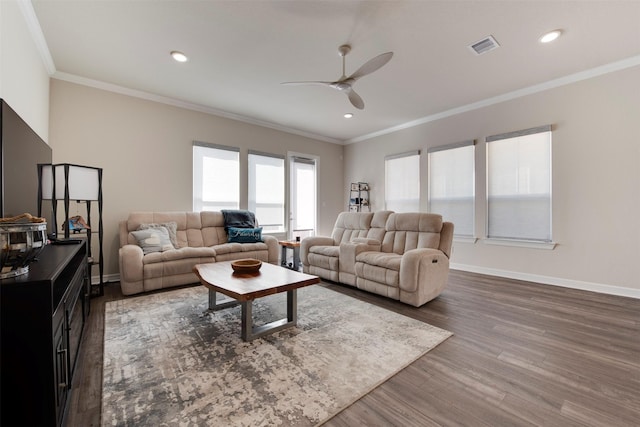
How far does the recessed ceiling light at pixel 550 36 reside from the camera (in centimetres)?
264

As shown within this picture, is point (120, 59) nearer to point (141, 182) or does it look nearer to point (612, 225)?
point (141, 182)

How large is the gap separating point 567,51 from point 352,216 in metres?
3.22

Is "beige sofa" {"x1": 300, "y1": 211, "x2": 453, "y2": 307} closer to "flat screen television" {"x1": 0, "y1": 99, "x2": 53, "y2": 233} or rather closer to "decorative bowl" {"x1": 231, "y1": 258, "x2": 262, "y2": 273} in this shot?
"decorative bowl" {"x1": 231, "y1": 258, "x2": 262, "y2": 273}

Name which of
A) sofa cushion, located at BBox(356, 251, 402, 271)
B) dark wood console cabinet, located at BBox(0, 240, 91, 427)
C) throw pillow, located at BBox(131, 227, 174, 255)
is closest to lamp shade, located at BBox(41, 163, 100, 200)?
throw pillow, located at BBox(131, 227, 174, 255)

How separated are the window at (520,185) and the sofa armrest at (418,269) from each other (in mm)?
1929

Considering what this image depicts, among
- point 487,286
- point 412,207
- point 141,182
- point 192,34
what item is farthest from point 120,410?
point 412,207

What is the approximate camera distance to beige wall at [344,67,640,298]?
3229 mm

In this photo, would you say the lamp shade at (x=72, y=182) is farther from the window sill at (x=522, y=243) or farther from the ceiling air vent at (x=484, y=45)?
the window sill at (x=522, y=243)

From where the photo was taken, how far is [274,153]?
5570 millimetres

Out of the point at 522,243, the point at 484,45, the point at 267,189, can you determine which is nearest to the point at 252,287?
the point at 484,45

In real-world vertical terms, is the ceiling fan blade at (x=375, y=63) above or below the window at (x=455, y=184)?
above

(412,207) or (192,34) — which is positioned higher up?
(192,34)

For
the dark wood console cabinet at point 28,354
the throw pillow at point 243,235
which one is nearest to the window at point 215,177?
the throw pillow at point 243,235

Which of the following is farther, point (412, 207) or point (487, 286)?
point (412, 207)
